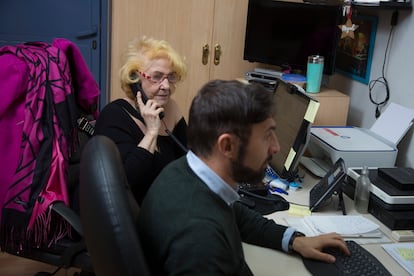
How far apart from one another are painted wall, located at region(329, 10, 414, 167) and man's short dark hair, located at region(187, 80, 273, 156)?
1.21 metres

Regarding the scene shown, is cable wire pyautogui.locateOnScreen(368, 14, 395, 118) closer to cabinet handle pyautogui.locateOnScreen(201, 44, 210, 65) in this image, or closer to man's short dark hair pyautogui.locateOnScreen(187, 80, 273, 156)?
cabinet handle pyautogui.locateOnScreen(201, 44, 210, 65)

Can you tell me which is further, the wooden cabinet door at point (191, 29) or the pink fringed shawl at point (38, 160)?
the wooden cabinet door at point (191, 29)

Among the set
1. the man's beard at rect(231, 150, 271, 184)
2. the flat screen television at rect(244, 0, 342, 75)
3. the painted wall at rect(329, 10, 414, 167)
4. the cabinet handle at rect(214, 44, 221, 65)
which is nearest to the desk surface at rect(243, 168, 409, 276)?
the man's beard at rect(231, 150, 271, 184)

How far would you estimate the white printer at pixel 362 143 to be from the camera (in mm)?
1978

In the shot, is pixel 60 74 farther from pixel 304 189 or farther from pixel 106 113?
pixel 304 189

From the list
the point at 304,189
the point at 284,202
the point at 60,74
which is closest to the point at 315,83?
the point at 304,189

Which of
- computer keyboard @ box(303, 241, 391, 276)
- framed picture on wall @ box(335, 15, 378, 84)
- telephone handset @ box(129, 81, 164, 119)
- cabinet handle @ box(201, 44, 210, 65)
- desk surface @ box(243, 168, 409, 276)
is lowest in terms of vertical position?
desk surface @ box(243, 168, 409, 276)

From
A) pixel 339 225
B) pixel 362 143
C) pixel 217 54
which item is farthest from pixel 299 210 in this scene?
pixel 217 54

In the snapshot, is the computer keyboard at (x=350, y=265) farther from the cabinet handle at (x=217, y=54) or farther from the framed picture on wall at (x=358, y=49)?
the cabinet handle at (x=217, y=54)

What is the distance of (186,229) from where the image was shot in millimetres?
987

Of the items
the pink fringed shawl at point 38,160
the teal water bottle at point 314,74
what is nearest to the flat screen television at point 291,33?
the teal water bottle at point 314,74

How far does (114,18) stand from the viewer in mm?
2912

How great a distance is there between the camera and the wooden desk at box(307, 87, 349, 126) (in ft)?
7.79

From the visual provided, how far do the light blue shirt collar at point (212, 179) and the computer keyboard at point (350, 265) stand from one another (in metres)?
0.39
